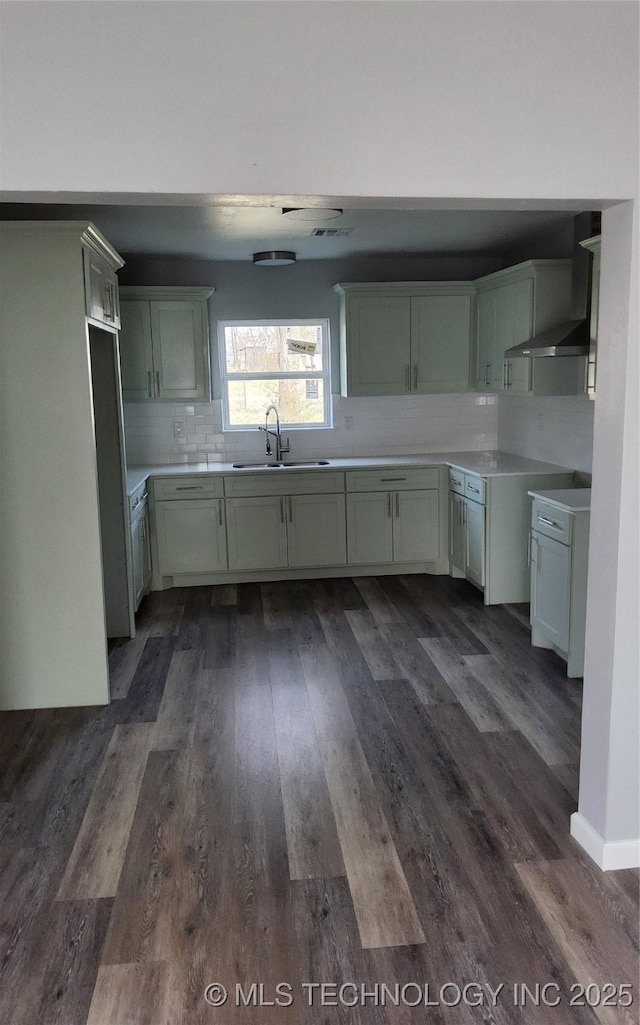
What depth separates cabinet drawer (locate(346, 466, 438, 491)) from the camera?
5992mm

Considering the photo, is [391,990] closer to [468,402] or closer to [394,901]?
[394,901]

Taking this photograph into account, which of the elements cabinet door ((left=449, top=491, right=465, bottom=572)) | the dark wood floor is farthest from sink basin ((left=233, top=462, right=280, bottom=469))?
the dark wood floor

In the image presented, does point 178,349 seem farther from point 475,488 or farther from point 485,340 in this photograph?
point 475,488

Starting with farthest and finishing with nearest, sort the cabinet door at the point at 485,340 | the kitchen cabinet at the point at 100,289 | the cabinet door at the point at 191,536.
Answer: the cabinet door at the point at 485,340
the cabinet door at the point at 191,536
the kitchen cabinet at the point at 100,289

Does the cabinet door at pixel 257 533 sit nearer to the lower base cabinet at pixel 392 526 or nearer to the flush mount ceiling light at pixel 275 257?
the lower base cabinet at pixel 392 526

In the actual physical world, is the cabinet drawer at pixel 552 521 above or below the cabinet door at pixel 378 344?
below

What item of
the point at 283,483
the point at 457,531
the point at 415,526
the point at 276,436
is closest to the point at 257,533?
the point at 283,483

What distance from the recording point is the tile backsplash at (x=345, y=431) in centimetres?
638

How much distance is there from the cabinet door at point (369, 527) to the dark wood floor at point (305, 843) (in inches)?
58.4

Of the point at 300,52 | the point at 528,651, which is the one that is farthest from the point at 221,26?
the point at 528,651

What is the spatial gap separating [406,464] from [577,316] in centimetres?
171

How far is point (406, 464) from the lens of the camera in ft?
19.7

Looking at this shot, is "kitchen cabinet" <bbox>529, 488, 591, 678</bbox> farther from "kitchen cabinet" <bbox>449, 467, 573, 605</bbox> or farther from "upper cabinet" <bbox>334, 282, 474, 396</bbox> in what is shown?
"upper cabinet" <bbox>334, 282, 474, 396</bbox>

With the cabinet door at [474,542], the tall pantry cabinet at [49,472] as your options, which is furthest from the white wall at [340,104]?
the cabinet door at [474,542]
